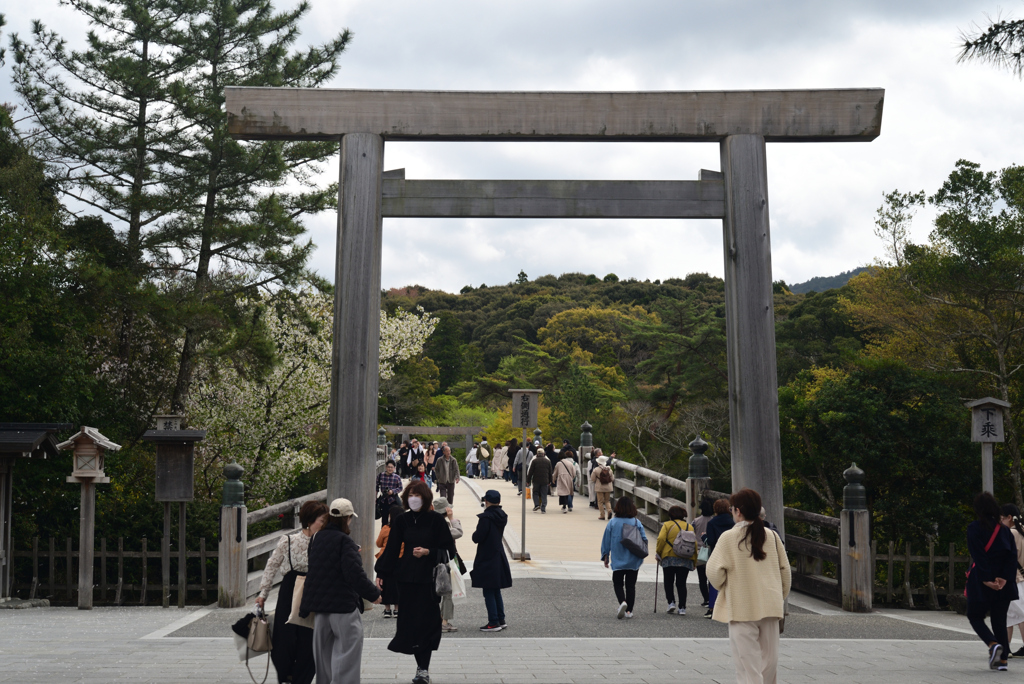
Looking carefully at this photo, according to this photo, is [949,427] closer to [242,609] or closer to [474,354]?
[242,609]

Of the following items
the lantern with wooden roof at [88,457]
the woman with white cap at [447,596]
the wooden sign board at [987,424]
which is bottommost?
the woman with white cap at [447,596]

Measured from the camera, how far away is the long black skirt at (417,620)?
6.60 meters

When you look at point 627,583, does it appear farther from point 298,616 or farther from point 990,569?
point 298,616

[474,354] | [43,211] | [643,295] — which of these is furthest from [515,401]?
[643,295]

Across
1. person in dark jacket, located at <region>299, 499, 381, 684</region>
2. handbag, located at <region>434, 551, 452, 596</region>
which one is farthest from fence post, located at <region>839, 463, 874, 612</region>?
person in dark jacket, located at <region>299, 499, 381, 684</region>

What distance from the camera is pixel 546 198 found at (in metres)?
9.84

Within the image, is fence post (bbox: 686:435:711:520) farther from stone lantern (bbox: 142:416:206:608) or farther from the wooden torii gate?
stone lantern (bbox: 142:416:206:608)

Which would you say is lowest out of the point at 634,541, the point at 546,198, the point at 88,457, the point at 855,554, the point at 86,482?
the point at 855,554

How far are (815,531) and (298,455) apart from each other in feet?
39.4

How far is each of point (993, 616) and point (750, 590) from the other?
3.39 meters

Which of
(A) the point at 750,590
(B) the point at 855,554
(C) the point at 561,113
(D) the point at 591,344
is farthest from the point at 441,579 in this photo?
(D) the point at 591,344

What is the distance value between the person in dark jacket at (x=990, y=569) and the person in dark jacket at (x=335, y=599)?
17.3ft

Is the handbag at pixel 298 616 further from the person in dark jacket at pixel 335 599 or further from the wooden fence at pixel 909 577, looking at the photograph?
the wooden fence at pixel 909 577

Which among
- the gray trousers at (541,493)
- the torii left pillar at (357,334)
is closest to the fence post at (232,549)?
the torii left pillar at (357,334)
